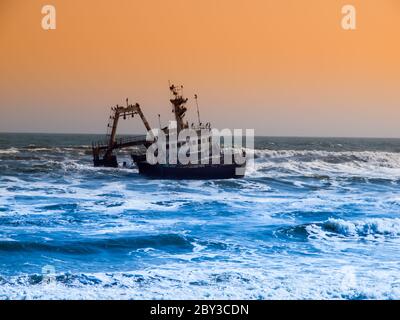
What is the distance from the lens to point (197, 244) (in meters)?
15.7

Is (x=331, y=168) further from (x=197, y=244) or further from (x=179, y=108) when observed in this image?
(x=197, y=244)

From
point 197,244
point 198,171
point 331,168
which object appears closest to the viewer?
point 197,244

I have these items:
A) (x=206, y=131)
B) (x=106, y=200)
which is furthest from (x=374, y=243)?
(x=206, y=131)

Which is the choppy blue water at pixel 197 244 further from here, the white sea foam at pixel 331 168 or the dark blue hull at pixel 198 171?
the white sea foam at pixel 331 168

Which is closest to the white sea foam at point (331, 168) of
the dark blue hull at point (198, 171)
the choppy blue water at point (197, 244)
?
the dark blue hull at point (198, 171)

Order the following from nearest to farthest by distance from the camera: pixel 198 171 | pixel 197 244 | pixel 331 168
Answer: pixel 197 244 → pixel 198 171 → pixel 331 168

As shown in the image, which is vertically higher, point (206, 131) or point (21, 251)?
point (206, 131)

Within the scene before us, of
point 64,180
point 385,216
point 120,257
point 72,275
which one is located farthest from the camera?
point 64,180

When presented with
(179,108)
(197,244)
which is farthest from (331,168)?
(197,244)

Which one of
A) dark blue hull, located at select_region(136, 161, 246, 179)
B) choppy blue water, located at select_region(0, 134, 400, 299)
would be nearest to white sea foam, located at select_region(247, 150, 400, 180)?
dark blue hull, located at select_region(136, 161, 246, 179)

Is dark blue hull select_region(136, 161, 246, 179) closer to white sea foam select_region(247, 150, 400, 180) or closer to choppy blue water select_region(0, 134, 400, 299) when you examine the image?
choppy blue water select_region(0, 134, 400, 299)
